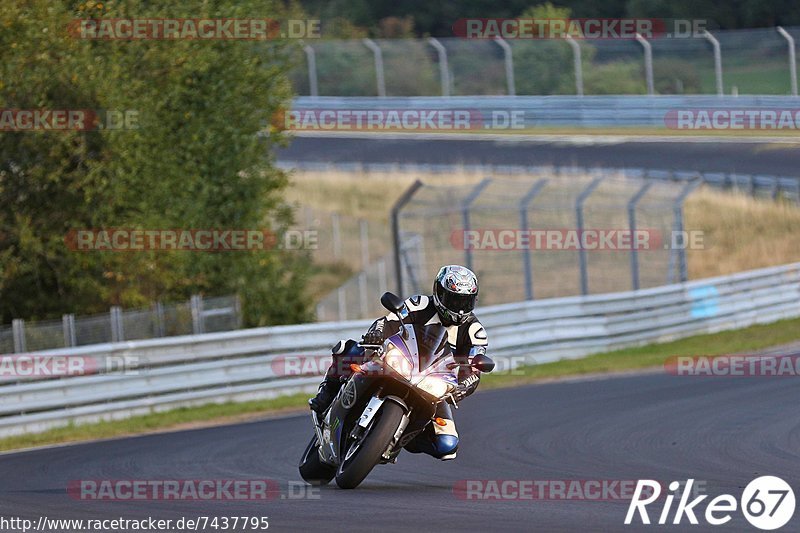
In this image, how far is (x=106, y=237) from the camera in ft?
66.2

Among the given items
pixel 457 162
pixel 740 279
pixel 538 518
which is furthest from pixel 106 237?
pixel 457 162

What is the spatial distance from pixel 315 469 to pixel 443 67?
2941 cm

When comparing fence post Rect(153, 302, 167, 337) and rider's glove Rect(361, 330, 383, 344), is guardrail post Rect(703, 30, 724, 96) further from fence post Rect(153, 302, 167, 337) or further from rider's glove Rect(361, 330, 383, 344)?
rider's glove Rect(361, 330, 383, 344)

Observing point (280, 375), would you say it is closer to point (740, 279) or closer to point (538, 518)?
point (740, 279)

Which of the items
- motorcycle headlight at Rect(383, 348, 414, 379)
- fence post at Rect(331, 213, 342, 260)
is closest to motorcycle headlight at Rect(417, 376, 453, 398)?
motorcycle headlight at Rect(383, 348, 414, 379)

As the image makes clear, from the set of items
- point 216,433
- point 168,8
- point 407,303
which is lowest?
point 216,433

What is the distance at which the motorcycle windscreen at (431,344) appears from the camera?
851 centimetres

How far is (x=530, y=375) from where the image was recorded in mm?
19391

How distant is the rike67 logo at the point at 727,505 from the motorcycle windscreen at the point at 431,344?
1.47m

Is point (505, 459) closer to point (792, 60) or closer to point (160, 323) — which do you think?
point (160, 323)

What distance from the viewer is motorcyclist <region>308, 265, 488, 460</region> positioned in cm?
859

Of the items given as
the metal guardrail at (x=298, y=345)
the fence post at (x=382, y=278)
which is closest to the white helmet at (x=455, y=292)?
the metal guardrail at (x=298, y=345)

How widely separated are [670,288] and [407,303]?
13904 mm

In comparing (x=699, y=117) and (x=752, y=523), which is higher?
(x=699, y=117)
